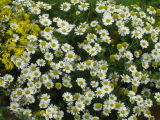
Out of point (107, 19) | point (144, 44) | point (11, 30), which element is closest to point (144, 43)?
point (144, 44)

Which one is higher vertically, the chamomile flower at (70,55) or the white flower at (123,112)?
the chamomile flower at (70,55)

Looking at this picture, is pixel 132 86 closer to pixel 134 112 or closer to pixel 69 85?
pixel 134 112

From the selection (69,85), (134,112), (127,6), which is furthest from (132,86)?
(127,6)

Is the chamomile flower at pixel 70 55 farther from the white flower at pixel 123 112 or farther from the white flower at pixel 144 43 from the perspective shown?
the white flower at pixel 144 43

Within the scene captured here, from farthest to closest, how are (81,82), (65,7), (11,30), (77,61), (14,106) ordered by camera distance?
(65,7) < (77,61) < (11,30) < (81,82) < (14,106)

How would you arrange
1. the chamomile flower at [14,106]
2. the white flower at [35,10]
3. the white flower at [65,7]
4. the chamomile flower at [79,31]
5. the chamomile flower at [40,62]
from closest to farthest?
the chamomile flower at [14,106] < the chamomile flower at [40,62] < the chamomile flower at [79,31] < the white flower at [35,10] < the white flower at [65,7]

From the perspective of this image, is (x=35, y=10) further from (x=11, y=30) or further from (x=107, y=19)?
(x=107, y=19)

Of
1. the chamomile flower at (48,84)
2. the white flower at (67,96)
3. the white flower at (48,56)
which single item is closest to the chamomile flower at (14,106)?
the chamomile flower at (48,84)

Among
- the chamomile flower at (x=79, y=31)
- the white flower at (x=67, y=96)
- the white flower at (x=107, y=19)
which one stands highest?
the white flower at (x=107, y=19)

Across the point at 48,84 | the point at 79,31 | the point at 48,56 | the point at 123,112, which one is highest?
the point at 79,31

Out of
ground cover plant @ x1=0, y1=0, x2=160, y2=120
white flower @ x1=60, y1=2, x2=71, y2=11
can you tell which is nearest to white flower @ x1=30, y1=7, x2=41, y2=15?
ground cover plant @ x1=0, y1=0, x2=160, y2=120
